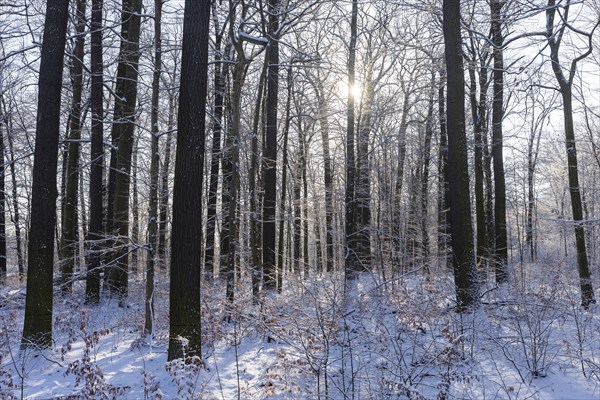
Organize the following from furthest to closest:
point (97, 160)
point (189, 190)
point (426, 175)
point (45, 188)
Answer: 1. point (426, 175)
2. point (97, 160)
3. point (45, 188)
4. point (189, 190)

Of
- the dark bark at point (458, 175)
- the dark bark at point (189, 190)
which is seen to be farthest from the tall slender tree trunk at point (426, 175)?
the dark bark at point (189, 190)

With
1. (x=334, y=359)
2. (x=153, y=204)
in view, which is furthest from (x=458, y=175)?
(x=153, y=204)

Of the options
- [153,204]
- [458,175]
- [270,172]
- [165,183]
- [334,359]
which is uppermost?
[270,172]

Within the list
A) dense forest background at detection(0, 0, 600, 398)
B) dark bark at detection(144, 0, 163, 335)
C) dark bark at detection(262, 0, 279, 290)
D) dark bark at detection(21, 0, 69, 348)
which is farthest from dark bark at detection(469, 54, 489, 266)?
dark bark at detection(21, 0, 69, 348)

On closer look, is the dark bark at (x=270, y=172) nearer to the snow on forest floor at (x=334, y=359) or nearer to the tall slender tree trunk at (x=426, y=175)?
the snow on forest floor at (x=334, y=359)

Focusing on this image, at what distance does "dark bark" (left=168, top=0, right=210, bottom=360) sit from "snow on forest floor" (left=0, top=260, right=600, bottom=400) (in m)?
0.58

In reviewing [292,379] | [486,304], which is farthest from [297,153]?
[292,379]

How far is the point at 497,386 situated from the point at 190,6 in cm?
698

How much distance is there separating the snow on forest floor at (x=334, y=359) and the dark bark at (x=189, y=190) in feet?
1.92

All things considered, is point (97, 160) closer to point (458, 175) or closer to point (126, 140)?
point (126, 140)

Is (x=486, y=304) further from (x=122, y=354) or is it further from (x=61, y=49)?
(x=61, y=49)

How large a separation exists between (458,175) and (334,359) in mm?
4760

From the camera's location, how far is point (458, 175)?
9.17 metres

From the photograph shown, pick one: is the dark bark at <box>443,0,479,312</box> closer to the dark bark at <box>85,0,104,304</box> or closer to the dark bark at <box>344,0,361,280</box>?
the dark bark at <box>344,0,361,280</box>
